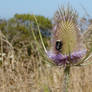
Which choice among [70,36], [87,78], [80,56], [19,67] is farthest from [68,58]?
[19,67]

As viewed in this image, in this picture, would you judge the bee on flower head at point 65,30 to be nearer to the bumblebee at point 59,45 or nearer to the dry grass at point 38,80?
the bumblebee at point 59,45

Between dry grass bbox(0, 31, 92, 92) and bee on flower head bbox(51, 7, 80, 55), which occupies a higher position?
bee on flower head bbox(51, 7, 80, 55)

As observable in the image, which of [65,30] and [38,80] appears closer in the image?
[65,30]

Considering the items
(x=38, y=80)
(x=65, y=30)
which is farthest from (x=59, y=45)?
(x=38, y=80)

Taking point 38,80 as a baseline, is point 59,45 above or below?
above

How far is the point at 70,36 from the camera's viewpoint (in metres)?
1.42

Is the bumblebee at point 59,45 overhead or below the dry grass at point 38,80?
overhead

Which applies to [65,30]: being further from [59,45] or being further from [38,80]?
[38,80]

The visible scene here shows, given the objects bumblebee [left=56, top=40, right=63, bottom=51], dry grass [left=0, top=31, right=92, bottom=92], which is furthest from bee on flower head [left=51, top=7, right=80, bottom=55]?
dry grass [left=0, top=31, right=92, bottom=92]

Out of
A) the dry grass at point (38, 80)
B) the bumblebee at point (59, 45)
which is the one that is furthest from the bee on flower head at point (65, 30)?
the dry grass at point (38, 80)

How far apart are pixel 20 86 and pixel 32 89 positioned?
0.14 m

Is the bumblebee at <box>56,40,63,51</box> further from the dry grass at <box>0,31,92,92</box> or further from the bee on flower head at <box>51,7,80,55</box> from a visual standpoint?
the dry grass at <box>0,31,92,92</box>

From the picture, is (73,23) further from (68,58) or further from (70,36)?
(68,58)

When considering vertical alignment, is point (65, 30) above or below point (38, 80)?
above
